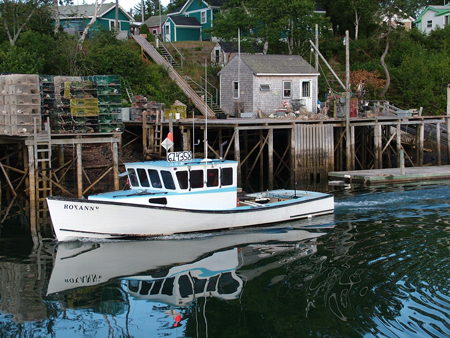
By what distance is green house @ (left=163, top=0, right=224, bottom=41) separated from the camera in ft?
153

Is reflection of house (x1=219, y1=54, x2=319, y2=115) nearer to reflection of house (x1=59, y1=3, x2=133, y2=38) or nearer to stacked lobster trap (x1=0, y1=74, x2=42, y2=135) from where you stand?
stacked lobster trap (x1=0, y1=74, x2=42, y2=135)

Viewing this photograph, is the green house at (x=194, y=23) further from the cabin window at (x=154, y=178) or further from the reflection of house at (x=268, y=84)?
the cabin window at (x=154, y=178)

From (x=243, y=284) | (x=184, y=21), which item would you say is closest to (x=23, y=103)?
(x=243, y=284)

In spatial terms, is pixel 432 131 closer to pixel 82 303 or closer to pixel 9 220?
pixel 9 220

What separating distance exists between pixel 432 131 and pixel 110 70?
69.3 ft

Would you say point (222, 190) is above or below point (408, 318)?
above

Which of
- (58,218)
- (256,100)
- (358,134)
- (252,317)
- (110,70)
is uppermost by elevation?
(110,70)

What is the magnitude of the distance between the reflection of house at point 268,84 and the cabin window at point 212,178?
14758 millimetres

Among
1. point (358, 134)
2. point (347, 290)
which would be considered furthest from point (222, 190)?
point (358, 134)

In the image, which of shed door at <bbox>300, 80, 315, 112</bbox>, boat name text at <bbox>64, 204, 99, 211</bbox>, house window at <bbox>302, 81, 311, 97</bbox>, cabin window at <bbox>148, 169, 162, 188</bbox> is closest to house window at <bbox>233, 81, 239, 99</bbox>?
shed door at <bbox>300, 80, 315, 112</bbox>

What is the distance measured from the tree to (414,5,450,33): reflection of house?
118ft

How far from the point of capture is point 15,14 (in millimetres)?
32688

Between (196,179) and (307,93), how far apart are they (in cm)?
1708

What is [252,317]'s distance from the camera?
32.5 ft
